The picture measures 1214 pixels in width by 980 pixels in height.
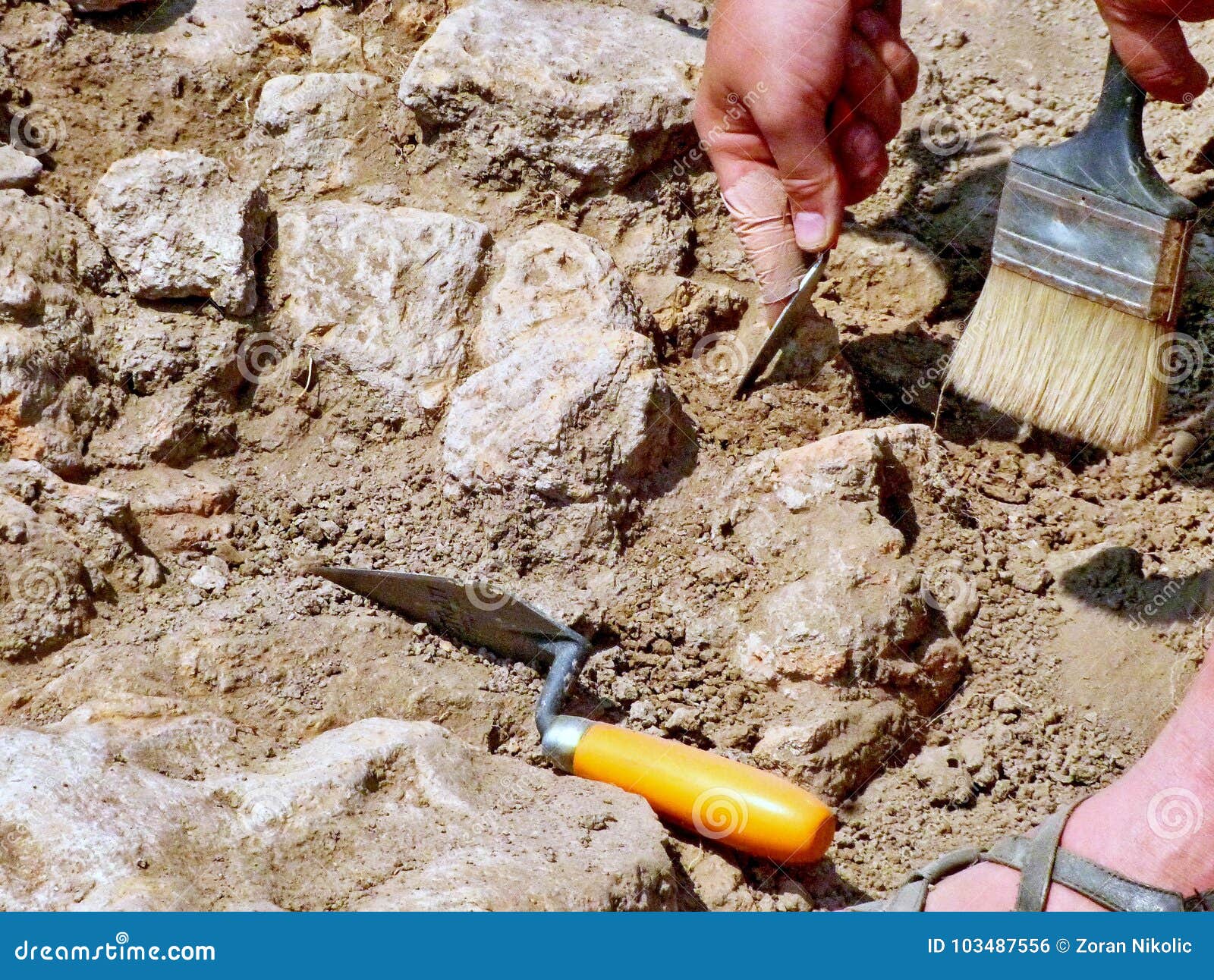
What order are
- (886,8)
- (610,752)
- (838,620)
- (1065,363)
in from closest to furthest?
(610,752) → (838,620) → (1065,363) → (886,8)

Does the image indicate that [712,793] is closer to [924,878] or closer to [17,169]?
[924,878]

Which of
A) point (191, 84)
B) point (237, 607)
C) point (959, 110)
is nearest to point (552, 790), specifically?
point (237, 607)

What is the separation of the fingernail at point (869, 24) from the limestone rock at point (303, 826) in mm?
1982

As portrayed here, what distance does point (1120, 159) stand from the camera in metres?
2.62

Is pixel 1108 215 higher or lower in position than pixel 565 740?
higher

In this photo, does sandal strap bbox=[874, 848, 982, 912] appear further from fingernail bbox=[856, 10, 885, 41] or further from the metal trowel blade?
fingernail bbox=[856, 10, 885, 41]

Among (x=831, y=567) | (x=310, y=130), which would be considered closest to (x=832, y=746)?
(x=831, y=567)

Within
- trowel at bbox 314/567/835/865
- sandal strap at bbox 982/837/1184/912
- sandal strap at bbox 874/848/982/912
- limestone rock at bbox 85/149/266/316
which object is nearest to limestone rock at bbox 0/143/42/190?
limestone rock at bbox 85/149/266/316

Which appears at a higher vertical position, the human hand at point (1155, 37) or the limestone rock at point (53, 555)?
the human hand at point (1155, 37)

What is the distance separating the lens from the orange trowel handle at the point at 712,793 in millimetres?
2133

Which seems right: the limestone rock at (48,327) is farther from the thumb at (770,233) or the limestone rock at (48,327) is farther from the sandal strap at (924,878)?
the sandal strap at (924,878)

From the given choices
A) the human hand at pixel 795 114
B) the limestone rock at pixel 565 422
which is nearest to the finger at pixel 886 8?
the human hand at pixel 795 114

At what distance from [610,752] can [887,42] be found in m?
1.93

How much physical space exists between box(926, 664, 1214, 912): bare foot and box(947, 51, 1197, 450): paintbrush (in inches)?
30.7
